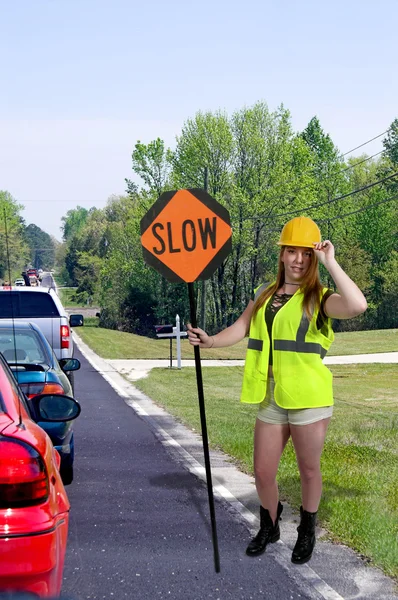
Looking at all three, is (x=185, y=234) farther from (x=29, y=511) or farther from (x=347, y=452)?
(x=347, y=452)

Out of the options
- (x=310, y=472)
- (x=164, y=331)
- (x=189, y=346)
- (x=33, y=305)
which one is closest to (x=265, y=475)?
(x=310, y=472)

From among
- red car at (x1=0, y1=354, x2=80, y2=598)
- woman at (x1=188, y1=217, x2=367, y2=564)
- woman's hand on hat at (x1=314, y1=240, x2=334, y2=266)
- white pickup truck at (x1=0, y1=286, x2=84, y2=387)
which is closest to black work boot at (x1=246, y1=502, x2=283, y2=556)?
woman at (x1=188, y1=217, x2=367, y2=564)

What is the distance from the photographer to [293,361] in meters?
5.86

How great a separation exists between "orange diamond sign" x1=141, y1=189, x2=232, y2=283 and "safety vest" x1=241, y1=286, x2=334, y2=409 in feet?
1.78

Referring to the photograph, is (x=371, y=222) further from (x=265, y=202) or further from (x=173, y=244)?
(x=173, y=244)

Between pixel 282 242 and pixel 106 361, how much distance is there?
27067 millimetres

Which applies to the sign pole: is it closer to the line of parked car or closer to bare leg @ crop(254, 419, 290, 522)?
bare leg @ crop(254, 419, 290, 522)

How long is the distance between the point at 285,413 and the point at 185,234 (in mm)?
1268

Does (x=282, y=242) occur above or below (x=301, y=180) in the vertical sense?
below

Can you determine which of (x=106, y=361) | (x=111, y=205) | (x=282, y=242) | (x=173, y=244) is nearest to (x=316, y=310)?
(x=282, y=242)

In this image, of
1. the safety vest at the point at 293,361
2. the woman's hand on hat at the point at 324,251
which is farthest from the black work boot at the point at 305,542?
the woman's hand on hat at the point at 324,251

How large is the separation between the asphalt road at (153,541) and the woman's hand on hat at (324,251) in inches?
73.8

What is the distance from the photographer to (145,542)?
6.54 metres

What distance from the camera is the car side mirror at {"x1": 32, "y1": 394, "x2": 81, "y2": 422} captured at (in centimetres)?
452
